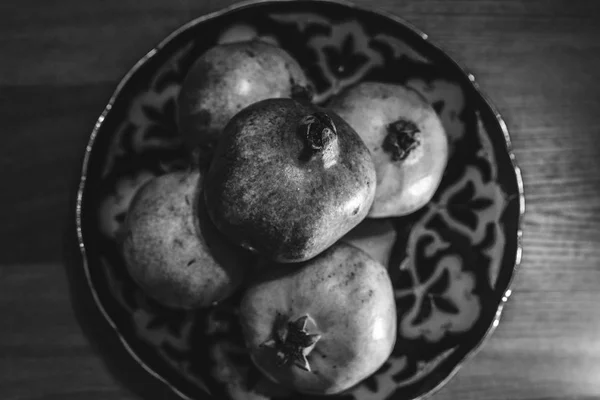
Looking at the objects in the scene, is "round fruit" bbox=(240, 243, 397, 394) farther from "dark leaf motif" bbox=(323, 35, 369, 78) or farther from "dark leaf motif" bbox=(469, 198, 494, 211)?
"dark leaf motif" bbox=(323, 35, 369, 78)

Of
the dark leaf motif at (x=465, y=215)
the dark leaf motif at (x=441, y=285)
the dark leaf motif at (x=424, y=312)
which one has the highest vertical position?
the dark leaf motif at (x=465, y=215)

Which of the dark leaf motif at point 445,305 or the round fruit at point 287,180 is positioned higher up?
the round fruit at point 287,180

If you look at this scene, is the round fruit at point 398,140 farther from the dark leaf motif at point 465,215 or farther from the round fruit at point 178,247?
the round fruit at point 178,247

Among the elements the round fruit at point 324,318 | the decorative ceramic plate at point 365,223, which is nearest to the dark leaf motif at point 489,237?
the decorative ceramic plate at point 365,223

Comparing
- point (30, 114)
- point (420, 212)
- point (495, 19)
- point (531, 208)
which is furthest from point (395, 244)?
point (30, 114)

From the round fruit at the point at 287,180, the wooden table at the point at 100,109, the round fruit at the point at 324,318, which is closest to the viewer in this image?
the round fruit at the point at 287,180

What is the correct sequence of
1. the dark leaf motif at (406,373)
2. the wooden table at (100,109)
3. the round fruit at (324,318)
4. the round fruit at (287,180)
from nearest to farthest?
the round fruit at (287,180) → the round fruit at (324,318) → the dark leaf motif at (406,373) → the wooden table at (100,109)

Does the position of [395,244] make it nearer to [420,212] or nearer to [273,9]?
[420,212]

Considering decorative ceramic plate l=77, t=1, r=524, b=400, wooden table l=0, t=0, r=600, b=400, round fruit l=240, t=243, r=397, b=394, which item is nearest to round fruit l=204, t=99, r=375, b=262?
round fruit l=240, t=243, r=397, b=394
